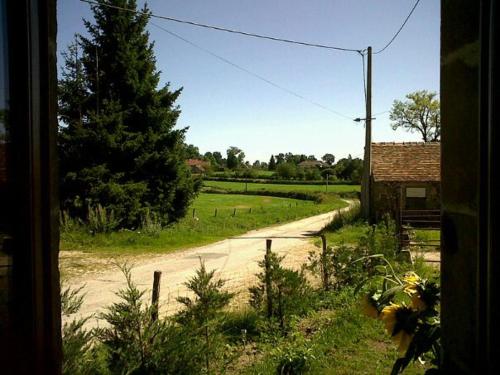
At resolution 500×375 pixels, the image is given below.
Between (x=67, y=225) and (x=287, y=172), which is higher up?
(x=287, y=172)

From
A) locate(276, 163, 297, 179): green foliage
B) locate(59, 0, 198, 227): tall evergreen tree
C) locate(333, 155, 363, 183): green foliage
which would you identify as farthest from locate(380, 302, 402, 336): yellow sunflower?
locate(276, 163, 297, 179): green foliage

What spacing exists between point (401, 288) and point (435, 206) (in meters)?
19.5

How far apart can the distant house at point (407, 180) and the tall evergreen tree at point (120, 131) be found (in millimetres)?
9346

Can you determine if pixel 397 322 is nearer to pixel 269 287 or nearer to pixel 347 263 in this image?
pixel 269 287

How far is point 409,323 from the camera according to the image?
4.06 ft

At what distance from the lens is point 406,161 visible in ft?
68.1

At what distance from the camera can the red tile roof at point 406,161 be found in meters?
19.5

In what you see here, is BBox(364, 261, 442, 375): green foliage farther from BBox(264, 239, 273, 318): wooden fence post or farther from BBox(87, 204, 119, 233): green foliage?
BBox(87, 204, 119, 233): green foliage

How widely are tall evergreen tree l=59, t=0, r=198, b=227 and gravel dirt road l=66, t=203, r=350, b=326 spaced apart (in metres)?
4.28

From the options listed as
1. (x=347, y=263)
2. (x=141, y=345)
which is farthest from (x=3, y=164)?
(x=347, y=263)

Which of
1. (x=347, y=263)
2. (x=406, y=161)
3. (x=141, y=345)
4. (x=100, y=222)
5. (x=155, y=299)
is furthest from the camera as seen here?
(x=406, y=161)

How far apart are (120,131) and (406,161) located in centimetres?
1461

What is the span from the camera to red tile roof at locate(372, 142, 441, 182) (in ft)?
64.0

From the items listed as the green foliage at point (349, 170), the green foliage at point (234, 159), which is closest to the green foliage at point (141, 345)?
the green foliage at point (349, 170)
